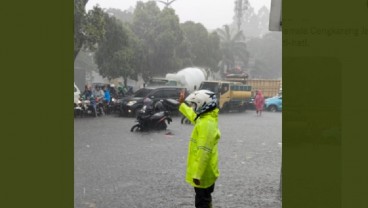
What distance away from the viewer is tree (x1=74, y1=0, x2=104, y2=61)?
19.9 m

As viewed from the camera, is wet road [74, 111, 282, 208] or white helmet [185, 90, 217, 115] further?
wet road [74, 111, 282, 208]

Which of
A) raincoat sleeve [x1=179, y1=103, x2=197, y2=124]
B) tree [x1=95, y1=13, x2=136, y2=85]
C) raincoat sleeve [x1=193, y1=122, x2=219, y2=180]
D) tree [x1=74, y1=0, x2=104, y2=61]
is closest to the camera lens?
raincoat sleeve [x1=193, y1=122, x2=219, y2=180]

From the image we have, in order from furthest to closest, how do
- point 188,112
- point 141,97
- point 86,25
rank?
1. point 141,97
2. point 86,25
3. point 188,112

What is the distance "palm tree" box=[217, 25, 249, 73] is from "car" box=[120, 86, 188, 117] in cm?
2375

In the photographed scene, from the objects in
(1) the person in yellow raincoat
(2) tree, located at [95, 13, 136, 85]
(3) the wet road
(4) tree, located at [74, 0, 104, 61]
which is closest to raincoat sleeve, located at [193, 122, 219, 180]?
(1) the person in yellow raincoat

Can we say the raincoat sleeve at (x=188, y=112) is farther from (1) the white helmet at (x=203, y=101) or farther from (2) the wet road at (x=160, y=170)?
(2) the wet road at (x=160, y=170)

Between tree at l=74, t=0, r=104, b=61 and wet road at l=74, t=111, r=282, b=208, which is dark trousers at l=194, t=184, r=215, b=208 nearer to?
wet road at l=74, t=111, r=282, b=208

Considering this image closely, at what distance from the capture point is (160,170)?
28.2 feet

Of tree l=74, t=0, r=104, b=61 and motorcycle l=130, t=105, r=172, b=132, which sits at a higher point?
tree l=74, t=0, r=104, b=61

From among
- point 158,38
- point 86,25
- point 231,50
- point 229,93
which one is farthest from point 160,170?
point 231,50

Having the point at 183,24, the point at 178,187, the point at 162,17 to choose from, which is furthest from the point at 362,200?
the point at 183,24

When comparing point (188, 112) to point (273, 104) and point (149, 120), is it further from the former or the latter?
point (273, 104)

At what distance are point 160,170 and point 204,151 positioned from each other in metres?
4.18

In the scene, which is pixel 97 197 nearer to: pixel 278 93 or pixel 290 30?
pixel 290 30
